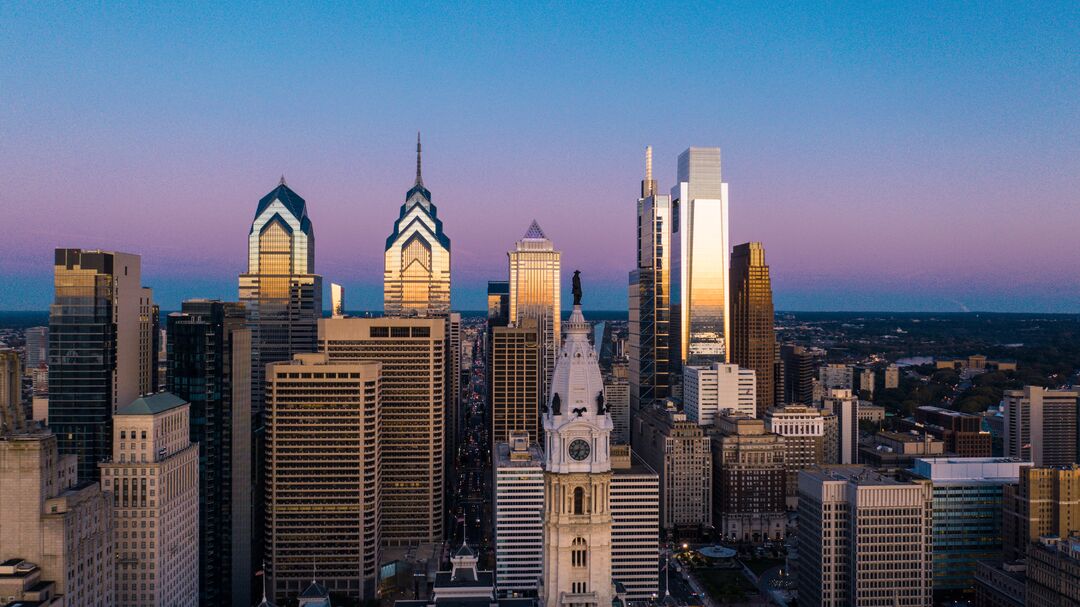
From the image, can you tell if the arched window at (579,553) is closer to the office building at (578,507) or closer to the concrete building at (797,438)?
the office building at (578,507)

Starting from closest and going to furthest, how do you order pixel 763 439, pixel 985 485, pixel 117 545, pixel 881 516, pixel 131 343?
pixel 117 545, pixel 131 343, pixel 881 516, pixel 985 485, pixel 763 439

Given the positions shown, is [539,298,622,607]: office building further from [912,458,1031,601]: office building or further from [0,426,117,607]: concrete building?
[912,458,1031,601]: office building

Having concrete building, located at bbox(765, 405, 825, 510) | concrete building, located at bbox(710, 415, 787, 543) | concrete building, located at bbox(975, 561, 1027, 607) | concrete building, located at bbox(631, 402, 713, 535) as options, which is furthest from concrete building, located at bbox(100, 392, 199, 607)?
concrete building, located at bbox(765, 405, 825, 510)

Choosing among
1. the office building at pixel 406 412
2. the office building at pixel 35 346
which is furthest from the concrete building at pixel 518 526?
the office building at pixel 35 346

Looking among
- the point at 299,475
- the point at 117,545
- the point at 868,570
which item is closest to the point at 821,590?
the point at 868,570

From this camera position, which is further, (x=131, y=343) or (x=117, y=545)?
(x=131, y=343)

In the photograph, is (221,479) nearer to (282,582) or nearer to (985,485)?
(282,582)

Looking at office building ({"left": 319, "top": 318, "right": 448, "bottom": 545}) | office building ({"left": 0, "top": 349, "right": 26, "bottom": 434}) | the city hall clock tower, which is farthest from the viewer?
office building ({"left": 319, "top": 318, "right": 448, "bottom": 545})
